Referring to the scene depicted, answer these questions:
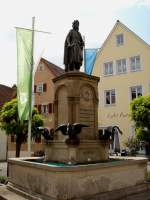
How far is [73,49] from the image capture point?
10.9m

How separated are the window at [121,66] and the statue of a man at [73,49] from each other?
18.8 metres

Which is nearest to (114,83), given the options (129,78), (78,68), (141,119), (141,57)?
(129,78)

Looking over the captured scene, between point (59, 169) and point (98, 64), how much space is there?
80.7 ft

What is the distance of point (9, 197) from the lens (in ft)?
27.7

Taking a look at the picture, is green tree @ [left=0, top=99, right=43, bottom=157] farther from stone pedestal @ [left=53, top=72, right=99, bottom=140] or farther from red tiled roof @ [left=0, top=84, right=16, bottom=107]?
red tiled roof @ [left=0, top=84, right=16, bottom=107]

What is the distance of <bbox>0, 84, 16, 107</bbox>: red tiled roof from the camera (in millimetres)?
41688

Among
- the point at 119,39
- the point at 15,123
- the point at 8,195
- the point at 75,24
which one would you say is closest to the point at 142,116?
the point at 15,123

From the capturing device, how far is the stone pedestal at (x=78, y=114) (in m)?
9.52

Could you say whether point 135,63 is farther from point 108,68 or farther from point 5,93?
point 5,93

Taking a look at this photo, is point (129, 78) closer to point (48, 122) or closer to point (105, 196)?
point (48, 122)

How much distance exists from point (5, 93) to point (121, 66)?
19.8 meters

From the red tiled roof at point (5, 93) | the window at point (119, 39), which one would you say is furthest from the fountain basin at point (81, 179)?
the red tiled roof at point (5, 93)

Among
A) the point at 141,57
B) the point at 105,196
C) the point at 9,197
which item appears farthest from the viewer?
the point at 141,57

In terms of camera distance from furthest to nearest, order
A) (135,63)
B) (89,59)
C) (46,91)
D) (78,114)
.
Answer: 1. (46,91)
2. (135,63)
3. (89,59)
4. (78,114)
